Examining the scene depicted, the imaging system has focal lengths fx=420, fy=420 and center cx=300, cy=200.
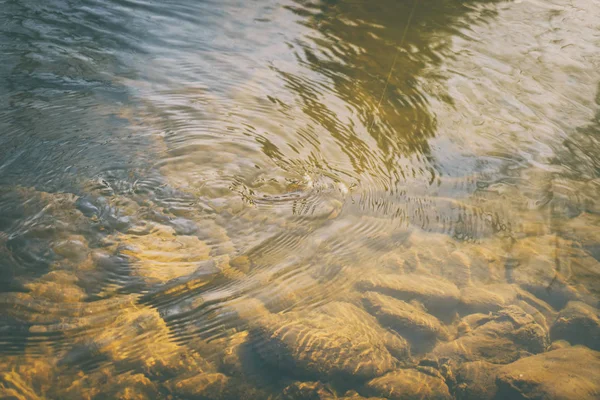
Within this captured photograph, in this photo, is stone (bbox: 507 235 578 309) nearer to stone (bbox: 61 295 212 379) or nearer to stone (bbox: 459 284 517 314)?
stone (bbox: 459 284 517 314)

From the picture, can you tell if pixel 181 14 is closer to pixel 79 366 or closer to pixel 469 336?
pixel 79 366

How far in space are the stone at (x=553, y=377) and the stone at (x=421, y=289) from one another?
531 mm

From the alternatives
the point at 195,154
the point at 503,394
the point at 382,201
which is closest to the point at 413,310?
the point at 503,394

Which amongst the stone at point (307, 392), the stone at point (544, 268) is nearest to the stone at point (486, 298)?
the stone at point (544, 268)

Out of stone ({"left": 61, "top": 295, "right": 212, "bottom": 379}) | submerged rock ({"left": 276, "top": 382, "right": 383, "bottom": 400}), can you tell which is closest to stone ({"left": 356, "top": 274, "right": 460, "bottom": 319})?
submerged rock ({"left": 276, "top": 382, "right": 383, "bottom": 400})

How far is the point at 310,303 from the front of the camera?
288cm

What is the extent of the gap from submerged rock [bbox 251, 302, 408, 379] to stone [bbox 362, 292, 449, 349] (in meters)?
0.07

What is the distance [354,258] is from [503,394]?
1.29 meters

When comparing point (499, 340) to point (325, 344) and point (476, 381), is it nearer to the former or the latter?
point (476, 381)

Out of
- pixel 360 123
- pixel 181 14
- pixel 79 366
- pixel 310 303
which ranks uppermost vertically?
pixel 181 14

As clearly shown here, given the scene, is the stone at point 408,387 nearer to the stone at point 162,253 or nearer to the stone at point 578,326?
the stone at point 578,326

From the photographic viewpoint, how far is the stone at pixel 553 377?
2.42m

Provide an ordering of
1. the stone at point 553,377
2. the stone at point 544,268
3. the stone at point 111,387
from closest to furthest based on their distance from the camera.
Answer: the stone at point 111,387
the stone at point 553,377
the stone at point 544,268

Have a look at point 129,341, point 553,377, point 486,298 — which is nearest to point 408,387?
point 553,377
